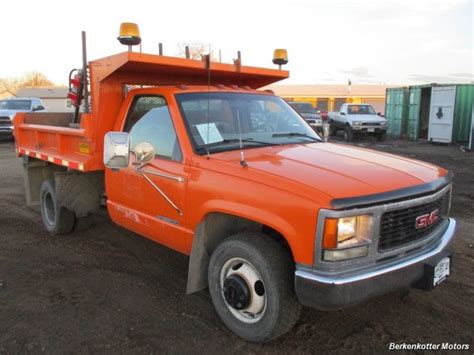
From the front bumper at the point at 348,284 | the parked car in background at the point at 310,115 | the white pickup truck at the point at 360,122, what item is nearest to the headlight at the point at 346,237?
the front bumper at the point at 348,284

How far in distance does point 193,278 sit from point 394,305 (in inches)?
70.0

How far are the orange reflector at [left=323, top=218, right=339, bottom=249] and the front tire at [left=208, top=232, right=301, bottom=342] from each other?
0.44 metres

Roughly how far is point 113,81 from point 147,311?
2415 millimetres

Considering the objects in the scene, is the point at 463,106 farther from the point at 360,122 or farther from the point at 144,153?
the point at 144,153

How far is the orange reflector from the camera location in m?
2.77

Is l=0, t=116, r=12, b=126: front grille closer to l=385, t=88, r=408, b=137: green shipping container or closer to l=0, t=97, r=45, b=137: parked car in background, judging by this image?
l=0, t=97, r=45, b=137: parked car in background

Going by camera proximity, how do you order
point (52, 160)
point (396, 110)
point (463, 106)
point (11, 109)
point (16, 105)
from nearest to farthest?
point (52, 160), point (463, 106), point (11, 109), point (16, 105), point (396, 110)

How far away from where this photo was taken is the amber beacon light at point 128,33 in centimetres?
429

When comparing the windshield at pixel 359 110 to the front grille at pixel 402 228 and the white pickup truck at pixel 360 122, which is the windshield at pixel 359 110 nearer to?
the white pickup truck at pixel 360 122

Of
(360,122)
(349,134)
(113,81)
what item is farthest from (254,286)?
(349,134)

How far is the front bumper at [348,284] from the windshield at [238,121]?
1390mm

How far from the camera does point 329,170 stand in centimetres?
326

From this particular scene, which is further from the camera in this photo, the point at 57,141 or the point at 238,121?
the point at 57,141

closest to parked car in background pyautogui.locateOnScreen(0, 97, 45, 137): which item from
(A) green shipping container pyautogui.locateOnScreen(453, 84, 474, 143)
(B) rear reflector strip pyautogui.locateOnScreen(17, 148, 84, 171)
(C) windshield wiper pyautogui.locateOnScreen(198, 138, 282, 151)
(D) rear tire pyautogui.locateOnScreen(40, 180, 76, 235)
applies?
(B) rear reflector strip pyautogui.locateOnScreen(17, 148, 84, 171)
